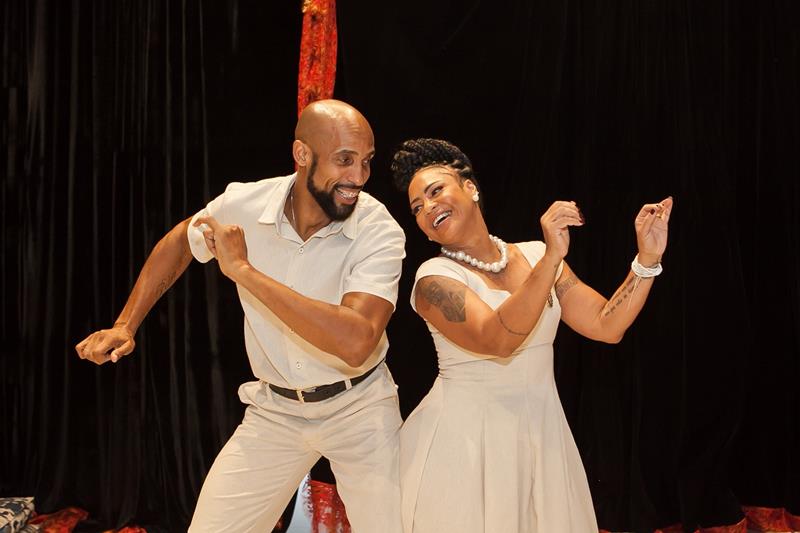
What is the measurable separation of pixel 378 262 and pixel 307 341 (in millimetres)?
324

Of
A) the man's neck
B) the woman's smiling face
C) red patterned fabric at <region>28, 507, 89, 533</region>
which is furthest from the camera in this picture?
red patterned fabric at <region>28, 507, 89, 533</region>

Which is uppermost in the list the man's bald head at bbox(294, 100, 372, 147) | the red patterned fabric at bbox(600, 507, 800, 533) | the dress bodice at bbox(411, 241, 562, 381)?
the man's bald head at bbox(294, 100, 372, 147)

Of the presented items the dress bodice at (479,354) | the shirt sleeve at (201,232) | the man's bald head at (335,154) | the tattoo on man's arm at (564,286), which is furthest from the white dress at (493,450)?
the shirt sleeve at (201,232)

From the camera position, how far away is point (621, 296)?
272 cm

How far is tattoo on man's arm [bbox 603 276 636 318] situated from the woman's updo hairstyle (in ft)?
1.89

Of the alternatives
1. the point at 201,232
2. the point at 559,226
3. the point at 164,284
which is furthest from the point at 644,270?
the point at 164,284

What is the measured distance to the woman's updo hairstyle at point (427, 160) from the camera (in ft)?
9.66

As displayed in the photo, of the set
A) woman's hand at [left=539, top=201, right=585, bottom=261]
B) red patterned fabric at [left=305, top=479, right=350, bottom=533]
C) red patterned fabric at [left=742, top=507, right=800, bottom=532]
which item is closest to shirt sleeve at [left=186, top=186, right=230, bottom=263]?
woman's hand at [left=539, top=201, right=585, bottom=261]

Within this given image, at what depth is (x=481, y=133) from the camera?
14.0 feet

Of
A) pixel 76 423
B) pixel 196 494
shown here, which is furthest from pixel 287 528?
pixel 76 423

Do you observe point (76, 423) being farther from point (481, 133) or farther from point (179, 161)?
point (481, 133)

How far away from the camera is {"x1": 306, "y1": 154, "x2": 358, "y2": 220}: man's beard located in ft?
9.26

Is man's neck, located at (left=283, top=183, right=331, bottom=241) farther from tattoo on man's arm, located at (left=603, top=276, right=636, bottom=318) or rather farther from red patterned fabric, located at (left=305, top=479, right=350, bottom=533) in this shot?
red patterned fabric, located at (left=305, top=479, right=350, bottom=533)

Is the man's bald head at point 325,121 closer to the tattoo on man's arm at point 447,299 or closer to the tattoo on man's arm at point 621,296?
the tattoo on man's arm at point 447,299
